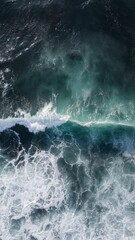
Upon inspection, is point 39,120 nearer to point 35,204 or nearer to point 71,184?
point 71,184

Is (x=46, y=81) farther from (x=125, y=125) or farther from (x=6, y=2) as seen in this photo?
(x=6, y=2)

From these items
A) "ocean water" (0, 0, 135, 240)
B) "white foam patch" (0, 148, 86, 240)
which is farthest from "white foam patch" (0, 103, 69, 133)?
"white foam patch" (0, 148, 86, 240)

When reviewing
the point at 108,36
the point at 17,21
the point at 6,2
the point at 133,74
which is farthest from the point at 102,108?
the point at 6,2

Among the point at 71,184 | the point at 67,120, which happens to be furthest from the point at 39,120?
the point at 71,184

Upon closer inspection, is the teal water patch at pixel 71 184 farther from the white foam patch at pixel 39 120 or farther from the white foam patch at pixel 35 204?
the white foam patch at pixel 39 120

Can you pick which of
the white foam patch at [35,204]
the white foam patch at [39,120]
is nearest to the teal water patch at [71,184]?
the white foam patch at [35,204]

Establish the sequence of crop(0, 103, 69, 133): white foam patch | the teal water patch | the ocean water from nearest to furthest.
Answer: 1. the teal water patch
2. the ocean water
3. crop(0, 103, 69, 133): white foam patch

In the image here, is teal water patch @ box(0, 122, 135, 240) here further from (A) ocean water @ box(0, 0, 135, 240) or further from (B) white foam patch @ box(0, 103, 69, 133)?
(B) white foam patch @ box(0, 103, 69, 133)
